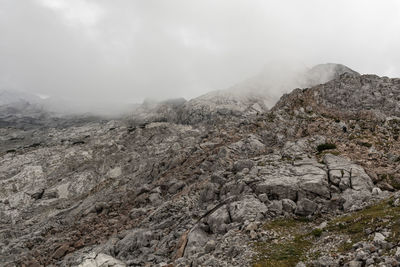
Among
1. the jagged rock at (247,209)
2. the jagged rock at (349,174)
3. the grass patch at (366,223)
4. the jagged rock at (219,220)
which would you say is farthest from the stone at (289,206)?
the jagged rock at (349,174)

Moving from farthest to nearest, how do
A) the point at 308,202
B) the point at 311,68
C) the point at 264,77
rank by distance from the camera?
1. the point at 264,77
2. the point at 311,68
3. the point at 308,202

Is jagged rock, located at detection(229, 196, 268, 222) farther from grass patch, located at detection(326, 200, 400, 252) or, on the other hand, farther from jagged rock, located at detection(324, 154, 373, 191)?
jagged rock, located at detection(324, 154, 373, 191)

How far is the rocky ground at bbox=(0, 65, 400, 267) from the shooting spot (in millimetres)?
18266

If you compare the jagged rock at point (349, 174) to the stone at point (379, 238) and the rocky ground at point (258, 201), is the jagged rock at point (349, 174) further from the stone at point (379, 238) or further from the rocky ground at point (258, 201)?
the stone at point (379, 238)

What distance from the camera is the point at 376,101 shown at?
5712 cm

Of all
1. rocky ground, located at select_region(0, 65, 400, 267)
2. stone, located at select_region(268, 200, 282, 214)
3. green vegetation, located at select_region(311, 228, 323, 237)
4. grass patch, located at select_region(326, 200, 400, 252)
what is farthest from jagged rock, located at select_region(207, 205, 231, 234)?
grass patch, located at select_region(326, 200, 400, 252)

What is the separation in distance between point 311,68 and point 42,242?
15123 centimetres

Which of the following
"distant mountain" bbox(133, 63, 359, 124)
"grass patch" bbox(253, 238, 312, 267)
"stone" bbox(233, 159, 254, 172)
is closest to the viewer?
"grass patch" bbox(253, 238, 312, 267)

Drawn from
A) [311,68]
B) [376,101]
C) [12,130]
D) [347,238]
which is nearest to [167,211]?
[347,238]

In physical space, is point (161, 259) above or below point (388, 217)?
below

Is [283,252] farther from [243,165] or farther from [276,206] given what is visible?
[243,165]

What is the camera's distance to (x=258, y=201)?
85.4 feet

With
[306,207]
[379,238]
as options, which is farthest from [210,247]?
[379,238]

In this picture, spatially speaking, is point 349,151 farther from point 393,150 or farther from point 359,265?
point 359,265
